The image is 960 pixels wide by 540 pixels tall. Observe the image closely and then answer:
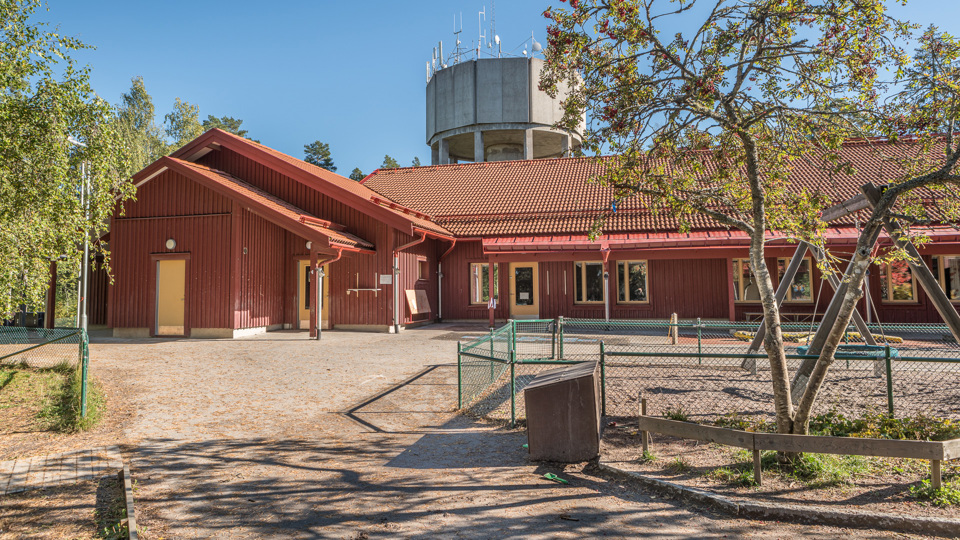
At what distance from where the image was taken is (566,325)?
680 inches

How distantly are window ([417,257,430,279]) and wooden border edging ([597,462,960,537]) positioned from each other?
1485 centimetres

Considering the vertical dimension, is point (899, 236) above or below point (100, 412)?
above

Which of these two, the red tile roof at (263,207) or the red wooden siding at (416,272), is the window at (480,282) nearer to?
the red wooden siding at (416,272)

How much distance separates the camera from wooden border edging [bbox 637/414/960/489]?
4293 mm

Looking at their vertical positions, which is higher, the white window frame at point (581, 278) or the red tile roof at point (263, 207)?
the red tile roof at point (263, 207)

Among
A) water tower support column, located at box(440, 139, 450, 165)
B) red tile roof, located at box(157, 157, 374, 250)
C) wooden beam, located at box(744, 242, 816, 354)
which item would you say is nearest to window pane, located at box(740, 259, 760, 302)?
wooden beam, located at box(744, 242, 816, 354)

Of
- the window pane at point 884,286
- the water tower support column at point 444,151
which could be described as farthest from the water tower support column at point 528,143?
the window pane at point 884,286

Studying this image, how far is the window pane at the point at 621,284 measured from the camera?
19.2 metres

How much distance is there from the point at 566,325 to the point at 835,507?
13.1 meters

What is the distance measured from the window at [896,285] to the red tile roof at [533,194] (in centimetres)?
190

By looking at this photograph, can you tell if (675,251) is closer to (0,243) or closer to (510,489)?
(510,489)

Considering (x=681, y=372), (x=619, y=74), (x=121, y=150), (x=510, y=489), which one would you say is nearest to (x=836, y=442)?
(x=510, y=489)

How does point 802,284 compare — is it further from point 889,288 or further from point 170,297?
point 170,297

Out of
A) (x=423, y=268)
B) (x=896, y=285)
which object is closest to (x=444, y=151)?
(x=423, y=268)
